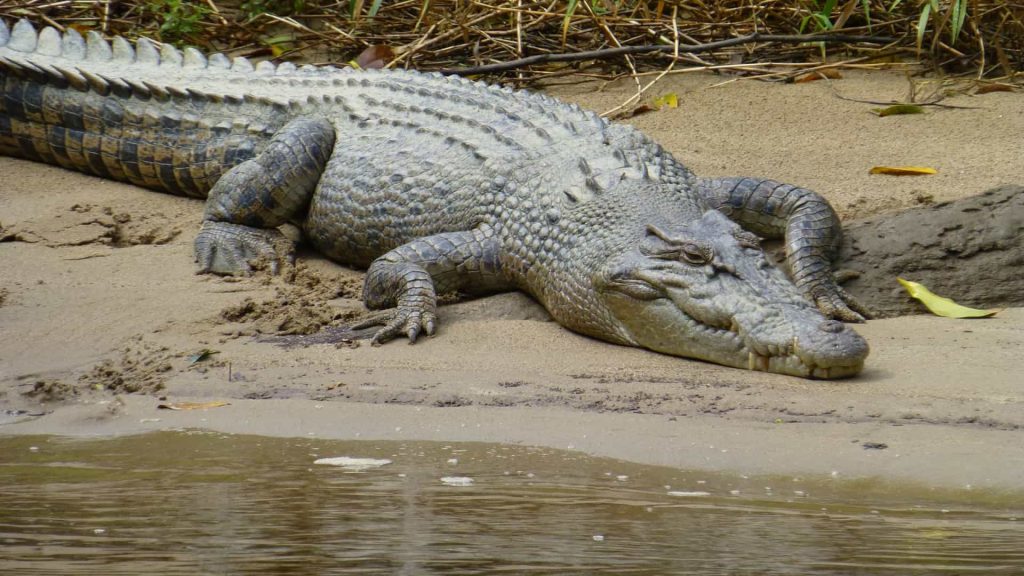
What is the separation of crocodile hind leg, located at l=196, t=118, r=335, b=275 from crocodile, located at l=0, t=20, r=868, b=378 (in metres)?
0.01

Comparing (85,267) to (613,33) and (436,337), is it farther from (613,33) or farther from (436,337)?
(613,33)

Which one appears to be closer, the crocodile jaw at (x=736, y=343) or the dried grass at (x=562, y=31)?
the crocodile jaw at (x=736, y=343)

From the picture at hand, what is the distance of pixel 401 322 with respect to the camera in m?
5.00

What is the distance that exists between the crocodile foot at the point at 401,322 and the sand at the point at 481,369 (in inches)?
3.8

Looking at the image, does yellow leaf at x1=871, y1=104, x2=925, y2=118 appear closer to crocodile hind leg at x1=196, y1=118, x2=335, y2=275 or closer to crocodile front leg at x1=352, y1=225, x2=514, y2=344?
crocodile front leg at x1=352, y1=225, x2=514, y2=344

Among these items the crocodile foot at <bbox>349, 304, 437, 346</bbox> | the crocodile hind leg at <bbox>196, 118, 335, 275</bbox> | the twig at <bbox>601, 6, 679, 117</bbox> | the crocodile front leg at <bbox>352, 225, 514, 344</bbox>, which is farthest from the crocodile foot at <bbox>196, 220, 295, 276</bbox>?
the twig at <bbox>601, 6, 679, 117</bbox>

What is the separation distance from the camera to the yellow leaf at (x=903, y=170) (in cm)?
632

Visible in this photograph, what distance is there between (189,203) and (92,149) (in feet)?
2.29

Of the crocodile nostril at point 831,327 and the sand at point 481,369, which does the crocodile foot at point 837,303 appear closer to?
the sand at point 481,369

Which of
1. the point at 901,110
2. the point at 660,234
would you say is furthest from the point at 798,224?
the point at 901,110

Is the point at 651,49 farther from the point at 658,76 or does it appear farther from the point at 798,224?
the point at 798,224

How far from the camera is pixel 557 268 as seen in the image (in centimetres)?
525

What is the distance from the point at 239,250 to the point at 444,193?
39.6 inches

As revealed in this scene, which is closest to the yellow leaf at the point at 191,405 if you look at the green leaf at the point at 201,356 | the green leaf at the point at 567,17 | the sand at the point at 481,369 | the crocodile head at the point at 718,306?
the sand at the point at 481,369
